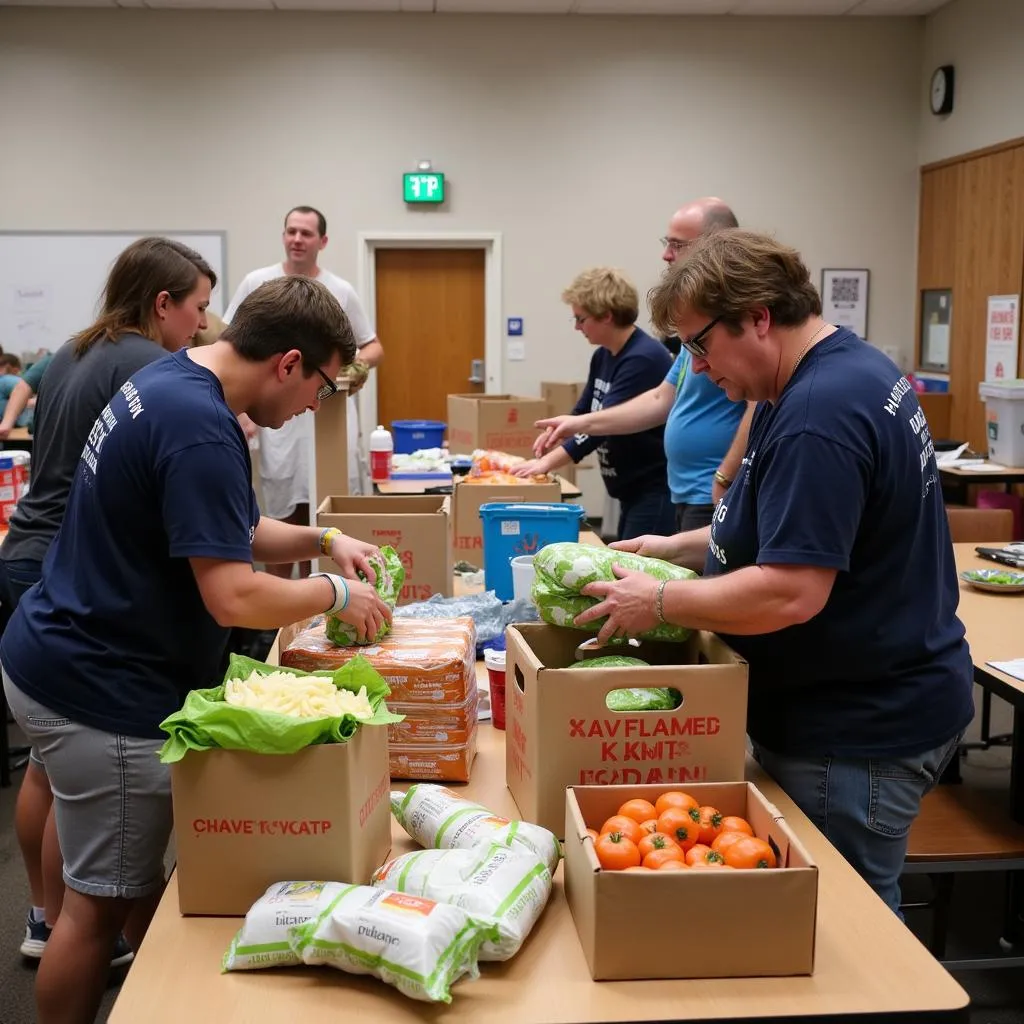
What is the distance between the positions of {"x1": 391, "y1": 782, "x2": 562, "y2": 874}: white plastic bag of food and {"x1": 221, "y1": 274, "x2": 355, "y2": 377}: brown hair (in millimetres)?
653

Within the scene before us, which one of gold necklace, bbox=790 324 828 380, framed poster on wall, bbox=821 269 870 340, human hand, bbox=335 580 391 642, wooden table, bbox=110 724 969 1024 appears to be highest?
framed poster on wall, bbox=821 269 870 340

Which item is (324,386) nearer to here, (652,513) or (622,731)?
→ (622,731)

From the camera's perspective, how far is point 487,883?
128 centimetres

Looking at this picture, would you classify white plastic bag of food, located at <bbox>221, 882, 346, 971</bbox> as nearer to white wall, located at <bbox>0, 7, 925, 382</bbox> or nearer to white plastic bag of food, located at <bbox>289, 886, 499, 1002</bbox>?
white plastic bag of food, located at <bbox>289, 886, 499, 1002</bbox>

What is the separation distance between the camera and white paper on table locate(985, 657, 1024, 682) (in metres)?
2.37

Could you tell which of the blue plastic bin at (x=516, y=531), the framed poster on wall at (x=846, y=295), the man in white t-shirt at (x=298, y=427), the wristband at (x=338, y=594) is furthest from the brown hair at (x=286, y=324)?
the framed poster on wall at (x=846, y=295)

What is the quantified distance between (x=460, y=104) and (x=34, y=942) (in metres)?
6.22

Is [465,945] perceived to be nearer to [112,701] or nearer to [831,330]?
[112,701]

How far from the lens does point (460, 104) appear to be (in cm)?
762

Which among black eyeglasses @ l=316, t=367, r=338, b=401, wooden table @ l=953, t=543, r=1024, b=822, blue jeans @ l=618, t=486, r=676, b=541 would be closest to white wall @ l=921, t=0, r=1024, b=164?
blue jeans @ l=618, t=486, r=676, b=541

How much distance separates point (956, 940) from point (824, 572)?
1872 mm

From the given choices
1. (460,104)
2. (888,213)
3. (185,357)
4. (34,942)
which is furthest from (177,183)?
(185,357)

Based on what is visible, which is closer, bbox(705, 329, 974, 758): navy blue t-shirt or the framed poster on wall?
bbox(705, 329, 974, 758): navy blue t-shirt

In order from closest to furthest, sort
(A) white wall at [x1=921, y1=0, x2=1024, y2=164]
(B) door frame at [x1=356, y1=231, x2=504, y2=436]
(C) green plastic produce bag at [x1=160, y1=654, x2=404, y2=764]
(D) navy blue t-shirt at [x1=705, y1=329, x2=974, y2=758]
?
(C) green plastic produce bag at [x1=160, y1=654, x2=404, y2=764]
(D) navy blue t-shirt at [x1=705, y1=329, x2=974, y2=758]
(A) white wall at [x1=921, y1=0, x2=1024, y2=164]
(B) door frame at [x1=356, y1=231, x2=504, y2=436]
